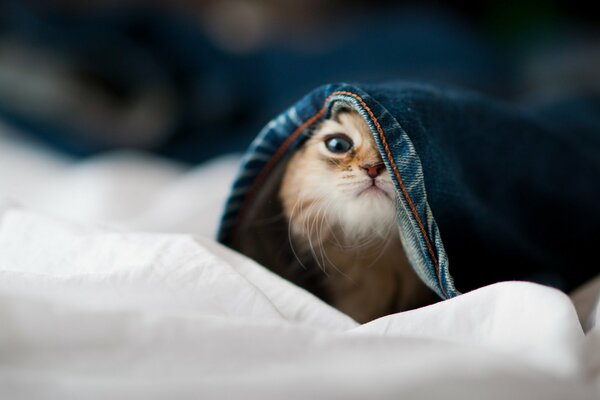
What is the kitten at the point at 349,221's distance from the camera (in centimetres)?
62

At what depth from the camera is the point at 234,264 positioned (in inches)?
23.3

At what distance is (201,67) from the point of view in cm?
184

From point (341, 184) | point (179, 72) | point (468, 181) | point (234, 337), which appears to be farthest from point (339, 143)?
point (179, 72)

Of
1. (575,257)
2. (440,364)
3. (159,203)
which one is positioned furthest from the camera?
(159,203)

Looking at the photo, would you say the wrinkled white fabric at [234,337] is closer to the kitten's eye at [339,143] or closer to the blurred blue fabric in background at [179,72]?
the kitten's eye at [339,143]

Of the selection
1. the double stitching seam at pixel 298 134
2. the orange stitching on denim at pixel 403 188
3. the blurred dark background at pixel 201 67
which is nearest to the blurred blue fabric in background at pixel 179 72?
the blurred dark background at pixel 201 67

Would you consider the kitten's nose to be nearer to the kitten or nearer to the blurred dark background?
the kitten

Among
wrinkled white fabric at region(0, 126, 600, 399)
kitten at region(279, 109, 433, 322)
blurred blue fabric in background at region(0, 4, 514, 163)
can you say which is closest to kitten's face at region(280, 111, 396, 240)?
kitten at region(279, 109, 433, 322)

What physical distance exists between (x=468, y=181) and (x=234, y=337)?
0.36 metres

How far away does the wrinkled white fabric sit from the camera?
408mm

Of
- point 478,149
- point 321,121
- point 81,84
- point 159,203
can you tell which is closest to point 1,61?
point 81,84

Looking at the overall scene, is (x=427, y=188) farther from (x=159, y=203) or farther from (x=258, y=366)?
(x=159, y=203)

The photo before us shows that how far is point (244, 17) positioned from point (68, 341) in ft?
6.48

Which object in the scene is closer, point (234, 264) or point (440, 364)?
point (440, 364)
